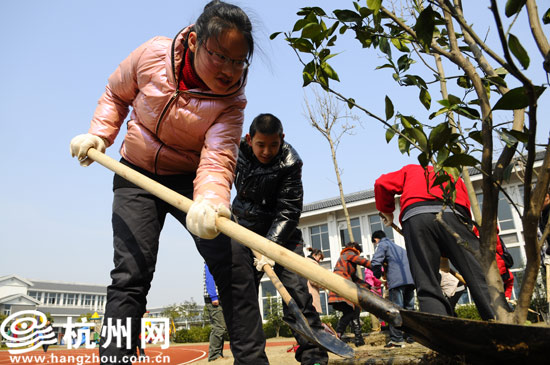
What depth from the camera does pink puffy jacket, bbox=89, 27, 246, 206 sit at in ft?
7.62

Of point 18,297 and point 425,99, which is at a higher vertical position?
point 425,99

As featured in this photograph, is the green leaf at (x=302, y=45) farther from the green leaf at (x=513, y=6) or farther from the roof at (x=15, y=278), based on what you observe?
the roof at (x=15, y=278)

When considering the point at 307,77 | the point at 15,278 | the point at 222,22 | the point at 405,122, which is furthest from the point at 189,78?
the point at 15,278

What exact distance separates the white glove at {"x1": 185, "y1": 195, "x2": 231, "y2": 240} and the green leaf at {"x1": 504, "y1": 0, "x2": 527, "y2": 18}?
4.60 feet

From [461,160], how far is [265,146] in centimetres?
231

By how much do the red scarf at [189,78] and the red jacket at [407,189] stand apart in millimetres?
1885

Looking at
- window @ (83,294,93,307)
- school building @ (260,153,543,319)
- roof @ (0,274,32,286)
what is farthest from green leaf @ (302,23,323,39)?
window @ (83,294,93,307)

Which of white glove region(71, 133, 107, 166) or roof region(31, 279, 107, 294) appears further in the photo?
roof region(31, 279, 107, 294)

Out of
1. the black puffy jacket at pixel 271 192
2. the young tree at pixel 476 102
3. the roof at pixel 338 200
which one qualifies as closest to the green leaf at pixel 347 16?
the young tree at pixel 476 102

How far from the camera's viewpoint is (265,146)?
354cm

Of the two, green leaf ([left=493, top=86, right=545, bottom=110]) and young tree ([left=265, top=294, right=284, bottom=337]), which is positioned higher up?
green leaf ([left=493, top=86, right=545, bottom=110])

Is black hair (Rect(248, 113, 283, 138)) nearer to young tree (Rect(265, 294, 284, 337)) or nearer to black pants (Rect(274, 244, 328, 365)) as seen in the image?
black pants (Rect(274, 244, 328, 365))

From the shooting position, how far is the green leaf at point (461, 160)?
133 cm

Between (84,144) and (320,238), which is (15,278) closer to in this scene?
(320,238)
